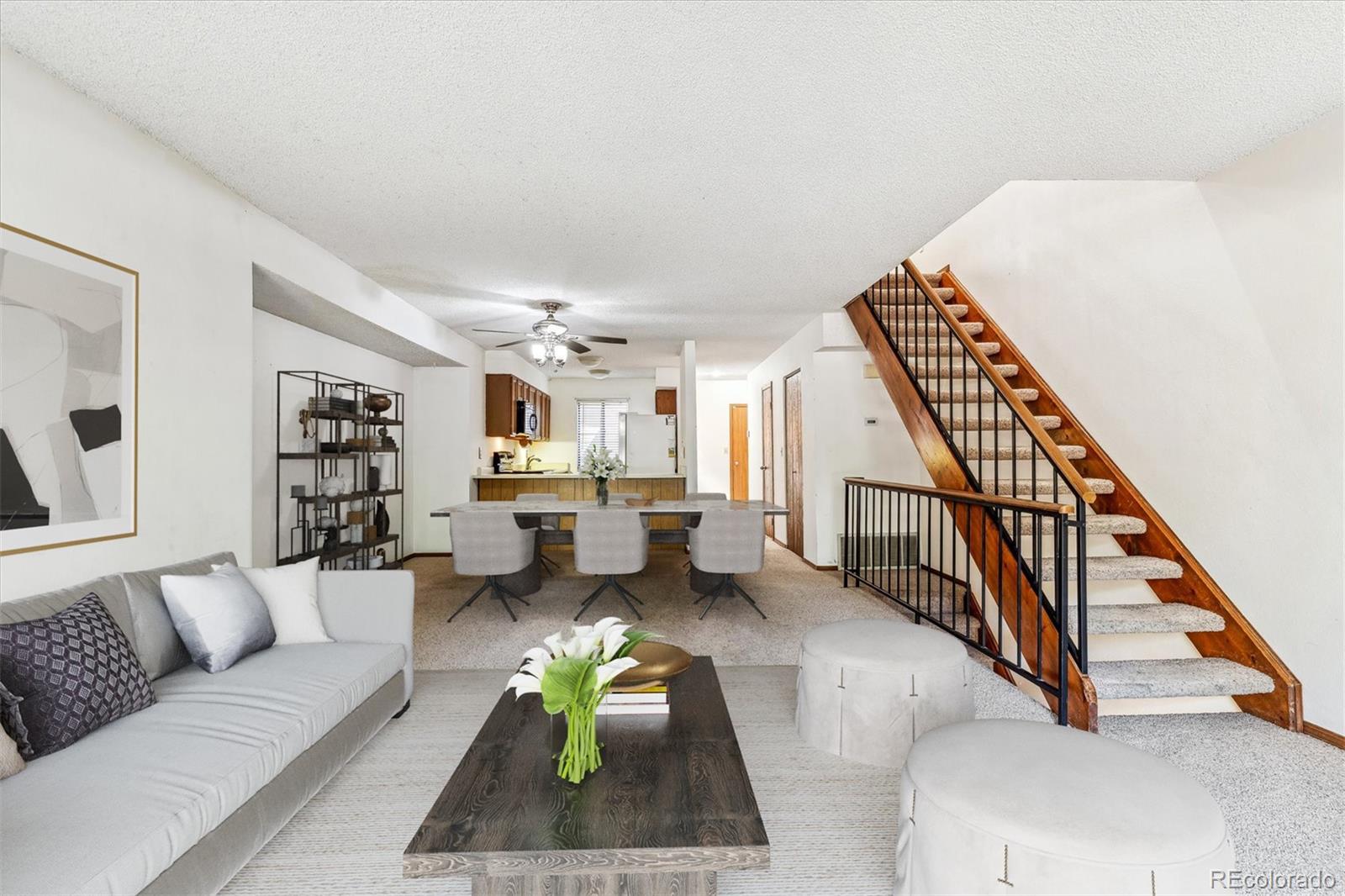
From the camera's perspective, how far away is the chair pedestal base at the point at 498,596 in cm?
438

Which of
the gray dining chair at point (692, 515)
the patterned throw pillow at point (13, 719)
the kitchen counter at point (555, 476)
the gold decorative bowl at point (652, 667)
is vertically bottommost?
the gold decorative bowl at point (652, 667)

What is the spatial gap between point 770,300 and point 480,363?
147 inches

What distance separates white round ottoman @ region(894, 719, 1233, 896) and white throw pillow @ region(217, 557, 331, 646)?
91.2 inches

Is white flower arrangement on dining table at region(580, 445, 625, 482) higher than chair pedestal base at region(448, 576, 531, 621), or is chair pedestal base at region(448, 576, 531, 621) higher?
white flower arrangement on dining table at region(580, 445, 625, 482)

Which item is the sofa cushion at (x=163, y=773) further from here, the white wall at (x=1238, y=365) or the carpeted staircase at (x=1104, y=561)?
the white wall at (x=1238, y=365)

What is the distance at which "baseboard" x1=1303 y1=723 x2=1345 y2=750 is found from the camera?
250 centimetres

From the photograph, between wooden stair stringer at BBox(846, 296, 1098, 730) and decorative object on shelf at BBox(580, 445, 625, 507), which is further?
decorative object on shelf at BBox(580, 445, 625, 507)

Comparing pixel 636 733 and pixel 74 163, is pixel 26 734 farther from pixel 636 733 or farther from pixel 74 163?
pixel 74 163

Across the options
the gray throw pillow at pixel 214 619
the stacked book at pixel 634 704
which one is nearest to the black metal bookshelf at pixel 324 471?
the gray throw pillow at pixel 214 619

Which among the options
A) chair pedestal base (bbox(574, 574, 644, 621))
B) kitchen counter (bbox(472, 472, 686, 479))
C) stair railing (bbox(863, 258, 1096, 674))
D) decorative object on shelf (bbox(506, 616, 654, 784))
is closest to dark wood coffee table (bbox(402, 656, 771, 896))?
decorative object on shelf (bbox(506, 616, 654, 784))

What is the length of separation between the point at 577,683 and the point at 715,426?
920 centimetres

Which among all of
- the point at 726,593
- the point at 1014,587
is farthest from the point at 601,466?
the point at 1014,587
